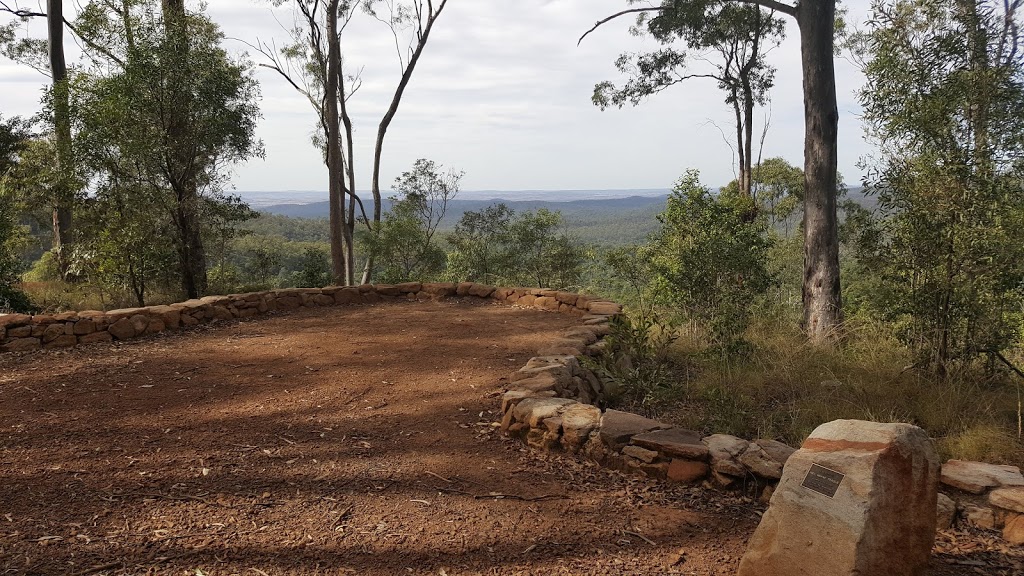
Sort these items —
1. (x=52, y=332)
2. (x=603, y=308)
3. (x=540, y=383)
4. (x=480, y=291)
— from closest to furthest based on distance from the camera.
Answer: (x=540, y=383)
(x=52, y=332)
(x=603, y=308)
(x=480, y=291)

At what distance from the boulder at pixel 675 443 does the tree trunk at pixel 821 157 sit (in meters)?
4.53

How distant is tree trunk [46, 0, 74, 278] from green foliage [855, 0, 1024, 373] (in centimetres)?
964

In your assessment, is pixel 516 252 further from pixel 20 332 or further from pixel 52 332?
pixel 20 332

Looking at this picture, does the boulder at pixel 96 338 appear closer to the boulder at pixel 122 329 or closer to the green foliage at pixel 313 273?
the boulder at pixel 122 329

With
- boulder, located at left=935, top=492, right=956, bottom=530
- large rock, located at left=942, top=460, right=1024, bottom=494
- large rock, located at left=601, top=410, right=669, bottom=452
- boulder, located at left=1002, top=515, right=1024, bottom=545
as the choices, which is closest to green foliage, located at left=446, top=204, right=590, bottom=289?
large rock, located at left=601, top=410, right=669, bottom=452

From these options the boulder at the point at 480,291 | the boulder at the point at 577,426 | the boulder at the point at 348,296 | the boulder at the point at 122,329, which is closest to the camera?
the boulder at the point at 577,426

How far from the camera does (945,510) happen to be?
2664 mm

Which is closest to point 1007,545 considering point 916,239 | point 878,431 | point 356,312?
point 878,431

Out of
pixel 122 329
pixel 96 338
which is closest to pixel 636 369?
pixel 122 329

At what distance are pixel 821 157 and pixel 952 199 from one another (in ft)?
9.49

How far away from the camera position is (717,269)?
227 inches

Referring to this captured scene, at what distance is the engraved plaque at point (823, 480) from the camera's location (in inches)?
81.9

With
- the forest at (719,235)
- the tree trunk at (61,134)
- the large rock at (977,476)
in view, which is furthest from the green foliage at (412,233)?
the large rock at (977,476)

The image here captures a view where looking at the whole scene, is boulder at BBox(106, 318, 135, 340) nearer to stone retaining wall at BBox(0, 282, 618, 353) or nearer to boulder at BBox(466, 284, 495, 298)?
stone retaining wall at BBox(0, 282, 618, 353)
